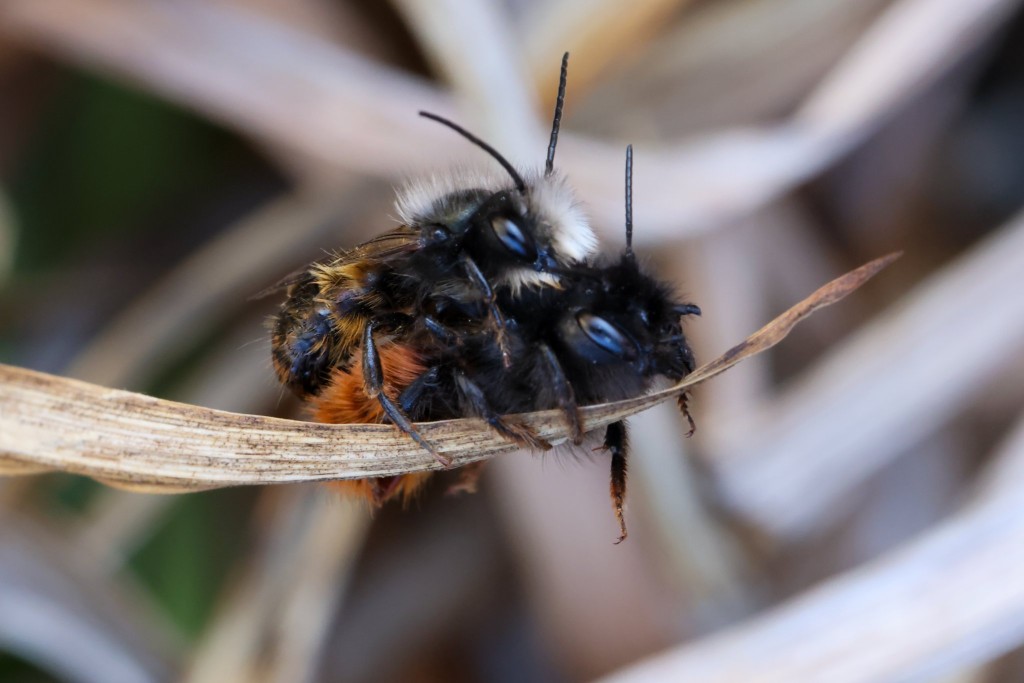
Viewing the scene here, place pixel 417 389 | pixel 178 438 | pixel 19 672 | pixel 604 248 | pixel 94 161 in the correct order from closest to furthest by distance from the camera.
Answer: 1. pixel 178 438
2. pixel 417 389
3. pixel 604 248
4. pixel 19 672
5. pixel 94 161

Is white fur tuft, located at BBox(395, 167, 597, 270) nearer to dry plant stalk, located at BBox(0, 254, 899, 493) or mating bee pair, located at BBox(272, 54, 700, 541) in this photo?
mating bee pair, located at BBox(272, 54, 700, 541)

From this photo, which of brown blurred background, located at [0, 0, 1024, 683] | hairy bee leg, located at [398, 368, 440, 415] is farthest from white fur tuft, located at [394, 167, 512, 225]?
brown blurred background, located at [0, 0, 1024, 683]

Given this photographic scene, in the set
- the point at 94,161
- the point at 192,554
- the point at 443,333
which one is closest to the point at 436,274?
the point at 443,333

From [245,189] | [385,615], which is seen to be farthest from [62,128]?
[385,615]

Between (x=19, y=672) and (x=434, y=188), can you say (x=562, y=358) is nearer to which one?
(x=434, y=188)

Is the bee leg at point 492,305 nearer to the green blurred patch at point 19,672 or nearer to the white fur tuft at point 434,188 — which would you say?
the white fur tuft at point 434,188

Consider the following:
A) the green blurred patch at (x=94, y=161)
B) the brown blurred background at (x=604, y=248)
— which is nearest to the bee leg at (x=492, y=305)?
the brown blurred background at (x=604, y=248)
